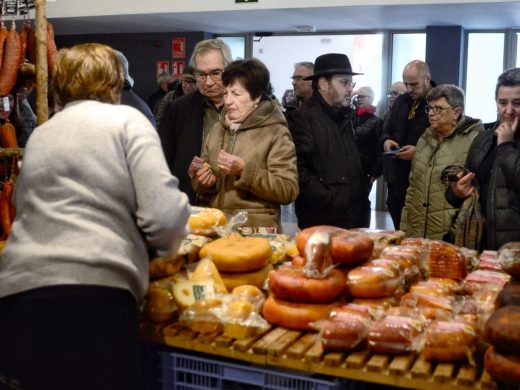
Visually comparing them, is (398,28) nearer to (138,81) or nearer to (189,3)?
(189,3)

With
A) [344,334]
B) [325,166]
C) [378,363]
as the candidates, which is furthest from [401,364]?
[325,166]

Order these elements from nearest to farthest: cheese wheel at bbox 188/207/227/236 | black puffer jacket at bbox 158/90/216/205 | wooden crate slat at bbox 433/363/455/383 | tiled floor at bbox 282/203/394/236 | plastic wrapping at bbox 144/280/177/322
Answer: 1. wooden crate slat at bbox 433/363/455/383
2. plastic wrapping at bbox 144/280/177/322
3. cheese wheel at bbox 188/207/227/236
4. black puffer jacket at bbox 158/90/216/205
5. tiled floor at bbox 282/203/394/236

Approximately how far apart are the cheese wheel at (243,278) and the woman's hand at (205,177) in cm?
104

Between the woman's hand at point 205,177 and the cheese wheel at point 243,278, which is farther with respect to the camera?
the woman's hand at point 205,177

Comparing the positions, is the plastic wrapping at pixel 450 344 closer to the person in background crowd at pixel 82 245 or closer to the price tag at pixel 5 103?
the person in background crowd at pixel 82 245

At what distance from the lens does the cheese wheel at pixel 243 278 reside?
7.59 ft

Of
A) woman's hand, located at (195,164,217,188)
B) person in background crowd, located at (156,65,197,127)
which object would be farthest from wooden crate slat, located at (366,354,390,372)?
person in background crowd, located at (156,65,197,127)

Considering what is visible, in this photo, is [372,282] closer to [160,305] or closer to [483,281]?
[483,281]

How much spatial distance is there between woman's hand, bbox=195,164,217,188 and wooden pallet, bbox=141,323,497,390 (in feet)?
4.30

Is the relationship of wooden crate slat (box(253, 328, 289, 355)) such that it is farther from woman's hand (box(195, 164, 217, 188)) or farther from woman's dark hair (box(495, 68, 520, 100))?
woman's dark hair (box(495, 68, 520, 100))

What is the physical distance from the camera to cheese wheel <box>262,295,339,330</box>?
2.03 metres

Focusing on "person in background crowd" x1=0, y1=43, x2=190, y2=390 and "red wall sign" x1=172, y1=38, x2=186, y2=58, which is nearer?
"person in background crowd" x1=0, y1=43, x2=190, y2=390

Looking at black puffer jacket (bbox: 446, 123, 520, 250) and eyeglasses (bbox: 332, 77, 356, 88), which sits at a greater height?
eyeglasses (bbox: 332, 77, 356, 88)

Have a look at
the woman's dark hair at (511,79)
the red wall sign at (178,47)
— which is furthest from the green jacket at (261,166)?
the red wall sign at (178,47)
